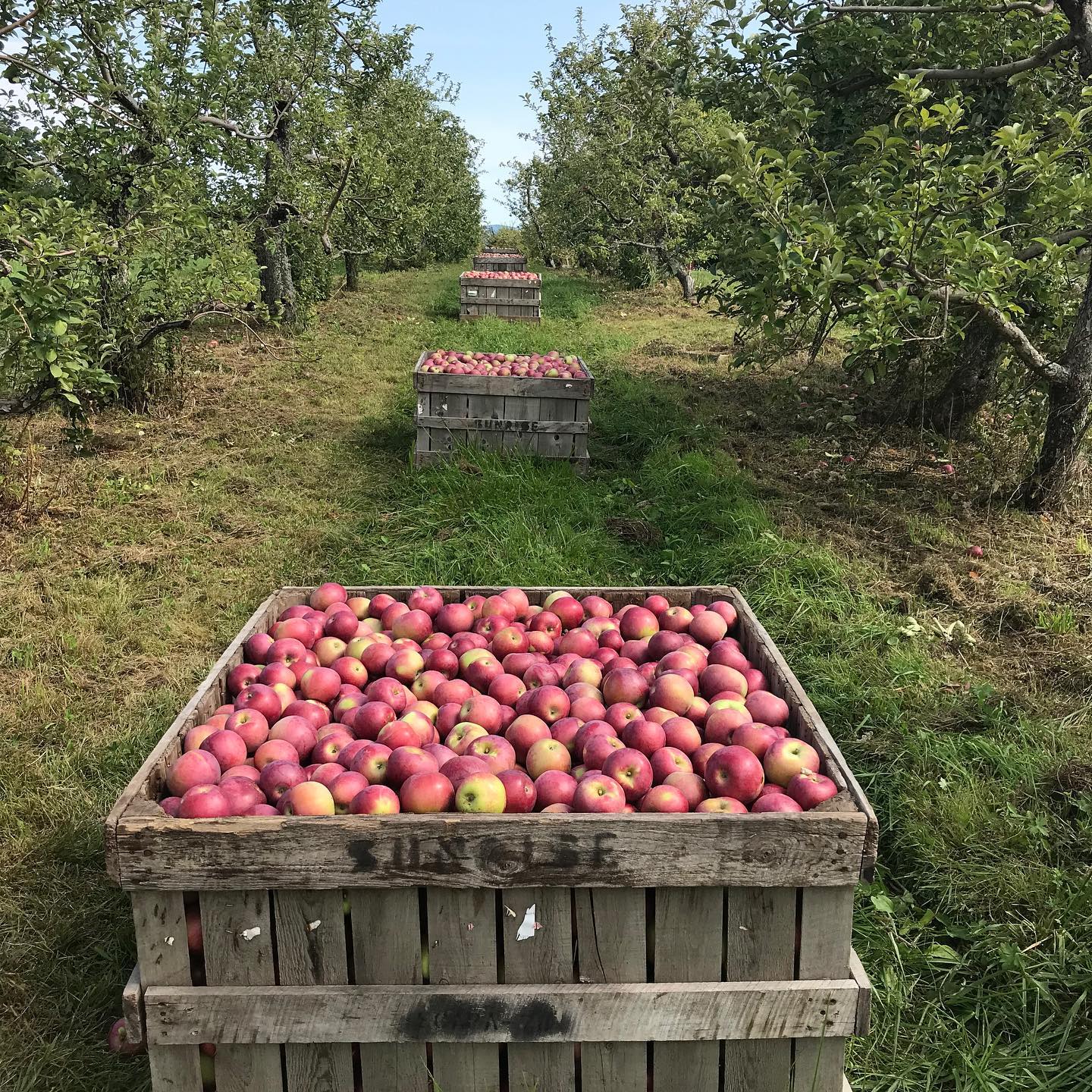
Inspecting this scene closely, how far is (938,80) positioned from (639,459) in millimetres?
3772

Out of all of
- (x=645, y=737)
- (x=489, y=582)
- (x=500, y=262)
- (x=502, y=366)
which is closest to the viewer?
(x=645, y=737)

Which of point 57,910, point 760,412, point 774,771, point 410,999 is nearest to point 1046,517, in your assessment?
point 760,412

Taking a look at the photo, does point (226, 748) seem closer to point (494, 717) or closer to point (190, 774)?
point (190, 774)

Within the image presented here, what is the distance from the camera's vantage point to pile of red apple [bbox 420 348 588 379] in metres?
7.88

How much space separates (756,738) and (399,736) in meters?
0.95

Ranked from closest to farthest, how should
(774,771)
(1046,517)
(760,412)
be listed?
(774,771) → (1046,517) → (760,412)

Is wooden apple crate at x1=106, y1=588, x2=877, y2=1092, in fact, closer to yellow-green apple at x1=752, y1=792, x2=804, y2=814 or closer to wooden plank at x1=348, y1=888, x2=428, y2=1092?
wooden plank at x1=348, y1=888, x2=428, y2=1092

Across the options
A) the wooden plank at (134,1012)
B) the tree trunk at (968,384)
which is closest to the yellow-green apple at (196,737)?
the wooden plank at (134,1012)

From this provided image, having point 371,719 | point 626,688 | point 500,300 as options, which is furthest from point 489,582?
point 500,300

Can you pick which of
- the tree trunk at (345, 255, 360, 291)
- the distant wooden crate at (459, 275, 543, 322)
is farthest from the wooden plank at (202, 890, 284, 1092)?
the tree trunk at (345, 255, 360, 291)

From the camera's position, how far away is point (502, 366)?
8.44 meters

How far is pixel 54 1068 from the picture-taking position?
2.38 metres

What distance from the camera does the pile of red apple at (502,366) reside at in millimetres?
7875

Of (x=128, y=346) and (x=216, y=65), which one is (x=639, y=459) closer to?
(x=128, y=346)
